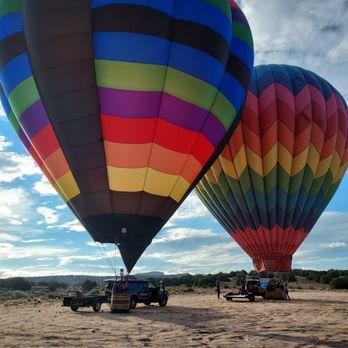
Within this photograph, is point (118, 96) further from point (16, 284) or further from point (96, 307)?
point (16, 284)

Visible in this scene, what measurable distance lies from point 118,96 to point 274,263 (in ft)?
55.9

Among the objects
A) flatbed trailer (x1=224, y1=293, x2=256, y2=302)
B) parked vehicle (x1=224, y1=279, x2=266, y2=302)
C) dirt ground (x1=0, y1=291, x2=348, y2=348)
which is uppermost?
parked vehicle (x1=224, y1=279, x2=266, y2=302)

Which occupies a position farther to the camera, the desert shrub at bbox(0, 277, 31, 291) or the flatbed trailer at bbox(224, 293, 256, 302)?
the desert shrub at bbox(0, 277, 31, 291)

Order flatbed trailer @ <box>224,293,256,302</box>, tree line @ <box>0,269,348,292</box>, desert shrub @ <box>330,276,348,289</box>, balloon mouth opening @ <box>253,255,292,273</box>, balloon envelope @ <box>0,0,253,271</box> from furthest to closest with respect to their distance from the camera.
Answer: tree line @ <box>0,269,348,292</box>, desert shrub @ <box>330,276,348,289</box>, balloon mouth opening @ <box>253,255,292,273</box>, flatbed trailer @ <box>224,293,256,302</box>, balloon envelope @ <box>0,0,253,271</box>

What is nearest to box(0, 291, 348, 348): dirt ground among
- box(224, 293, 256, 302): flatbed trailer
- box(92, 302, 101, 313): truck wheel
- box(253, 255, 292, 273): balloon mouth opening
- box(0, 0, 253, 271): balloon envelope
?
box(0, 0, 253, 271): balloon envelope

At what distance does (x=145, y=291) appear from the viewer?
920 inches

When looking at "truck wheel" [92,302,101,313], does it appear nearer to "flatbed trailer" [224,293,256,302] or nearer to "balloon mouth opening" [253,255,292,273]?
"flatbed trailer" [224,293,256,302]

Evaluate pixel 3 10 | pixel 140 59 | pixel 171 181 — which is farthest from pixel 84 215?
pixel 3 10

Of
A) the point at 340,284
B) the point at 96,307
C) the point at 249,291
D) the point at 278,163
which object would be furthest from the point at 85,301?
the point at 340,284

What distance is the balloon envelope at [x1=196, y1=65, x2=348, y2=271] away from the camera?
2869cm

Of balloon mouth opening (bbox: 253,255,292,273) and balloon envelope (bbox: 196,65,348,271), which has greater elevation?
balloon envelope (bbox: 196,65,348,271)

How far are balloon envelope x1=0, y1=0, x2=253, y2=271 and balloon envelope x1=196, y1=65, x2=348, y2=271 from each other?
33.8 ft

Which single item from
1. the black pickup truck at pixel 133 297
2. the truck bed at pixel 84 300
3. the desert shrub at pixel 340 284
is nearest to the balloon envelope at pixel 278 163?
the black pickup truck at pixel 133 297

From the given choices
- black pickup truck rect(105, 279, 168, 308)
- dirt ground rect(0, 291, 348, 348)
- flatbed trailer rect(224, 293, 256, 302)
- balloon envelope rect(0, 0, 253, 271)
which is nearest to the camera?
dirt ground rect(0, 291, 348, 348)
